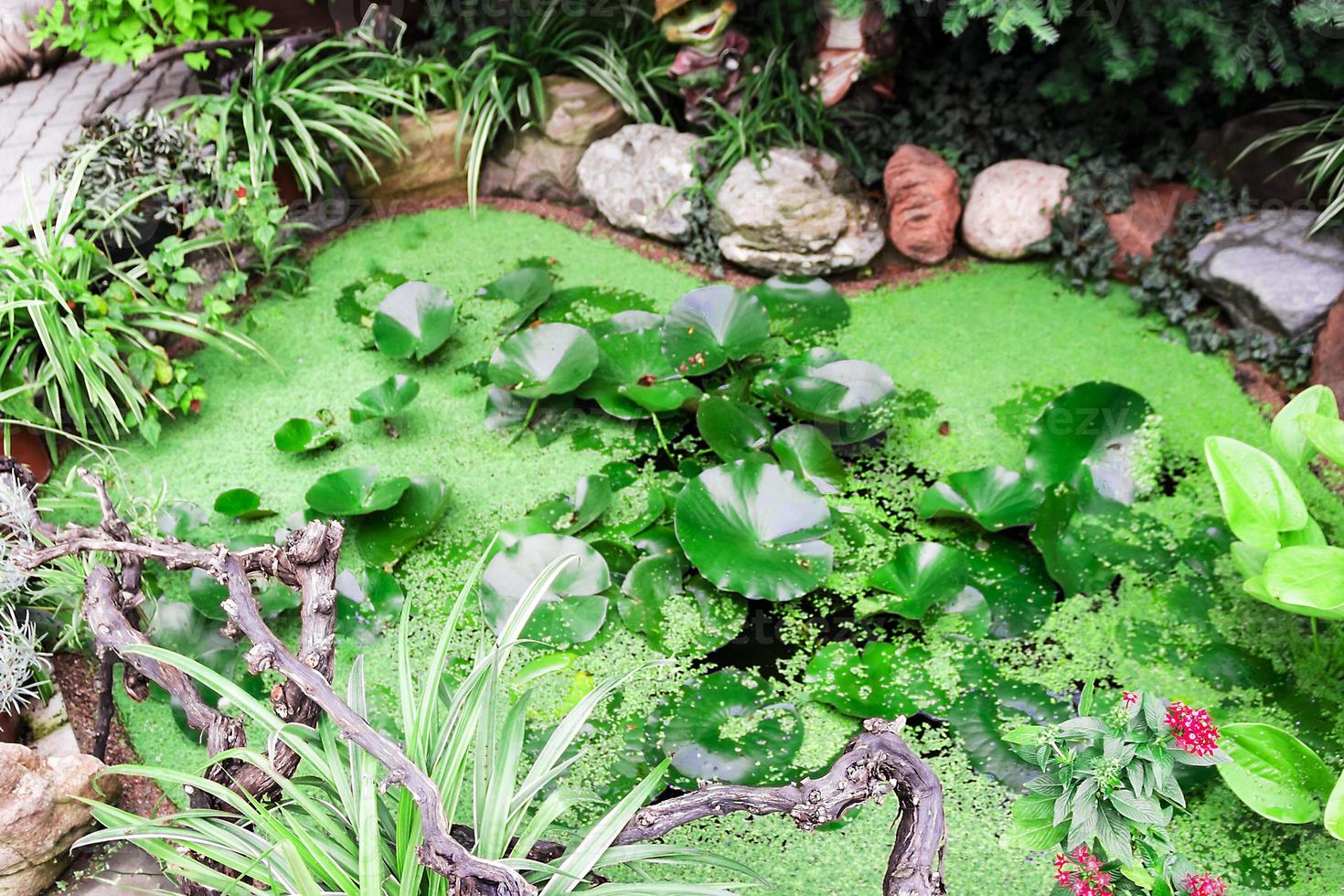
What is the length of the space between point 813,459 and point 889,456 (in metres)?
0.30

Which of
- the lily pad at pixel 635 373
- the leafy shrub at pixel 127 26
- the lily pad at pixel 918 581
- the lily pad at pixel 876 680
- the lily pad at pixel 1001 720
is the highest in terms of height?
the leafy shrub at pixel 127 26

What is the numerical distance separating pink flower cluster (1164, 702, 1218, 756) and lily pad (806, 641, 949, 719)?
0.69 meters

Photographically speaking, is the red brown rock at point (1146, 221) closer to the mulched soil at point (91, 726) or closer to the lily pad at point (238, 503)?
the lily pad at point (238, 503)

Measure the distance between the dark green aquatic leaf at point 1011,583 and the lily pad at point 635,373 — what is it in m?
0.94

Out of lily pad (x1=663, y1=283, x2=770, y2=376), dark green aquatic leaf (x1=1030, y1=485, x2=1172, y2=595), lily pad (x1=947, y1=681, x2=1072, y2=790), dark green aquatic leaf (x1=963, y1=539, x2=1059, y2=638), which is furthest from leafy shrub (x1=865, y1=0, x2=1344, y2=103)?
lily pad (x1=947, y1=681, x2=1072, y2=790)

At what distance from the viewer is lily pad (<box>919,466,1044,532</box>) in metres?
2.55

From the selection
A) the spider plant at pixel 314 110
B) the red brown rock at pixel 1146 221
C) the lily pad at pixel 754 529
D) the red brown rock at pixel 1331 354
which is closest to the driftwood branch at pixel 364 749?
the lily pad at pixel 754 529

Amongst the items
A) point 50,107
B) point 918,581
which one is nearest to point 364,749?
point 918,581

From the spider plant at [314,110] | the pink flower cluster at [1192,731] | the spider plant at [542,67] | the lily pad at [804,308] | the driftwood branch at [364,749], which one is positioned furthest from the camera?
the spider plant at [542,67]

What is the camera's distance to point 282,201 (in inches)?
146

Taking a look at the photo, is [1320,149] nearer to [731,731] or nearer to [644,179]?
[644,179]

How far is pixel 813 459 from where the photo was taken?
2781 mm

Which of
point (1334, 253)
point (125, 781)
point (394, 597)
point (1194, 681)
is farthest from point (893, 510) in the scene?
point (125, 781)

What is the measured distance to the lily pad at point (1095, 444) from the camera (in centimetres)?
271
